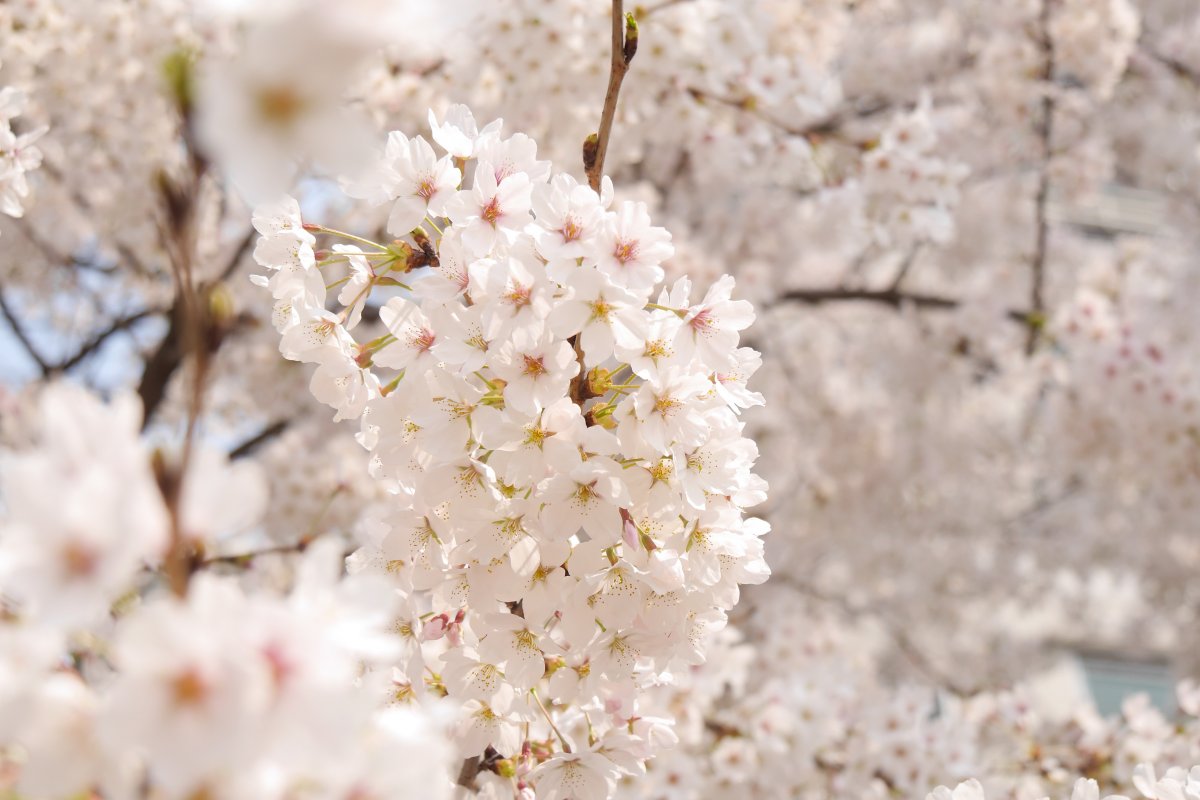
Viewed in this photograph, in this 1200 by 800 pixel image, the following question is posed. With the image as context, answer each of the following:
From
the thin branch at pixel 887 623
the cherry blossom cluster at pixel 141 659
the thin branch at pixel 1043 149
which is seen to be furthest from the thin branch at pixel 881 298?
the cherry blossom cluster at pixel 141 659

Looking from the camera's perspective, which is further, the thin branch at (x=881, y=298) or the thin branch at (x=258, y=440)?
the thin branch at (x=881, y=298)

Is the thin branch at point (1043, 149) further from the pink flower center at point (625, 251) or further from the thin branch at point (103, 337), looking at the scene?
the thin branch at point (103, 337)

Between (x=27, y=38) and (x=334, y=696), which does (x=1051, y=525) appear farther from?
(x=334, y=696)

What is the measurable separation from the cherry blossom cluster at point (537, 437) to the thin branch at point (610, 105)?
70 millimetres

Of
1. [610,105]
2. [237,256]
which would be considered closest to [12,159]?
[610,105]

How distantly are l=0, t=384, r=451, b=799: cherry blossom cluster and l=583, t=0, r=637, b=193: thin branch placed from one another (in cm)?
88

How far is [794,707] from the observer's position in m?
2.98

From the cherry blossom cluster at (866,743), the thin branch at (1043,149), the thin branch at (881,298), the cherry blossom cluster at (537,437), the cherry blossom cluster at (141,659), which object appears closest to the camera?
the cherry blossom cluster at (141,659)

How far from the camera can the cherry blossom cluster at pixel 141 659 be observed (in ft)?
1.84

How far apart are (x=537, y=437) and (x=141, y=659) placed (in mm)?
712

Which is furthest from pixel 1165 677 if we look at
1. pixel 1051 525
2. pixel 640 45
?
pixel 640 45

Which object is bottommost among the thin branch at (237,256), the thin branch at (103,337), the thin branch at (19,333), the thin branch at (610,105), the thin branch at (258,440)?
the thin branch at (258,440)

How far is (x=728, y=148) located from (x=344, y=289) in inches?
85.5

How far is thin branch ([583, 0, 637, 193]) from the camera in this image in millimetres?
1341
